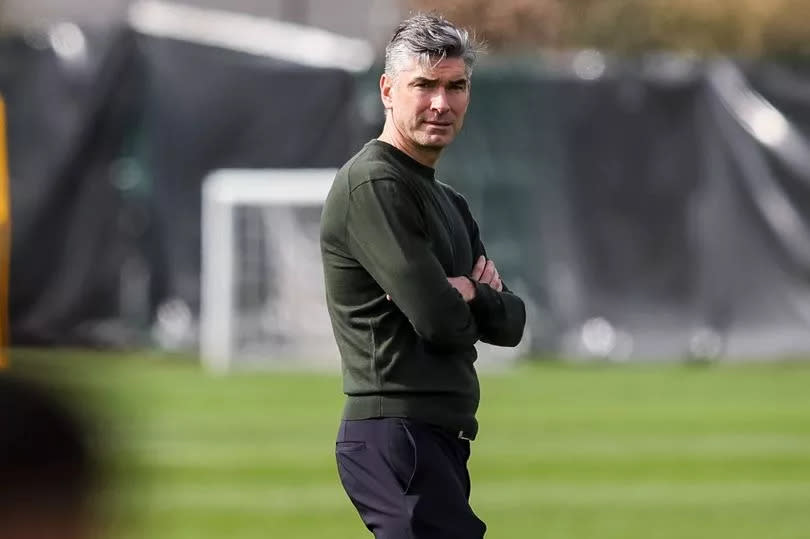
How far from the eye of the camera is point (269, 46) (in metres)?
20.9

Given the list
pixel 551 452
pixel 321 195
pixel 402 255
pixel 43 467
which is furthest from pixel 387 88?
pixel 321 195

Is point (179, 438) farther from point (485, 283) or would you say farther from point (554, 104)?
point (485, 283)

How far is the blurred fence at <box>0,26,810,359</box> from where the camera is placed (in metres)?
19.0

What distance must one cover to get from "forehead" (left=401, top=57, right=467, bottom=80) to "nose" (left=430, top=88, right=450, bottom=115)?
49mm

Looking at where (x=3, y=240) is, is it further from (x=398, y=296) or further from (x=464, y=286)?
(x=398, y=296)

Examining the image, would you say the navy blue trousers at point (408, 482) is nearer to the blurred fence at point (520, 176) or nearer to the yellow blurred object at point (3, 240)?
the yellow blurred object at point (3, 240)

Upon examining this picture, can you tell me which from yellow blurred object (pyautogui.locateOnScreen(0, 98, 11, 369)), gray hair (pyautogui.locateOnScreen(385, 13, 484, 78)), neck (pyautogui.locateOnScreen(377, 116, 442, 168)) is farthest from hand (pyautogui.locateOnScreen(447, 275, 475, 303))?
yellow blurred object (pyautogui.locateOnScreen(0, 98, 11, 369))

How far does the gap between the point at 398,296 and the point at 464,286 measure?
0.32 m

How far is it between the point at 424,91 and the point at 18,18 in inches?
981

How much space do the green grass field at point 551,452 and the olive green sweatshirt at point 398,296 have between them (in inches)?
66.6

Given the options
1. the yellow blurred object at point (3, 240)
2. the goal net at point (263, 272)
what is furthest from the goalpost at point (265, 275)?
the yellow blurred object at point (3, 240)

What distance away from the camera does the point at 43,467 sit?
188 centimetres

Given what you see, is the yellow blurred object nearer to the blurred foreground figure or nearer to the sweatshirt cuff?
the blurred foreground figure

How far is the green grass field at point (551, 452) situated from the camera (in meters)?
9.80
